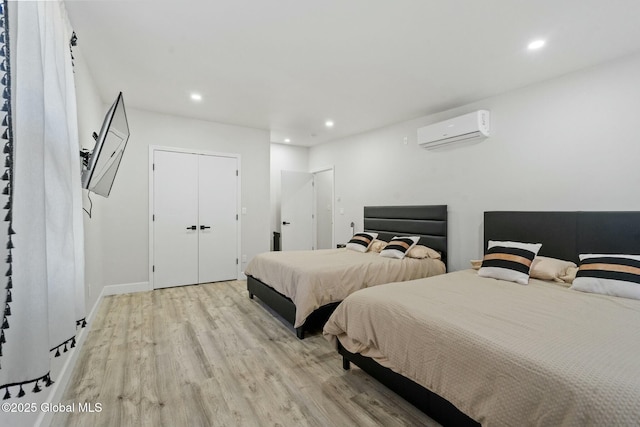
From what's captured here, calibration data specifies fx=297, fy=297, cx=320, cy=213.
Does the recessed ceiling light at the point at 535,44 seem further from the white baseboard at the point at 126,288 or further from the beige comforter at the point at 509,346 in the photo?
the white baseboard at the point at 126,288

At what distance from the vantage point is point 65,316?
4.39 ft

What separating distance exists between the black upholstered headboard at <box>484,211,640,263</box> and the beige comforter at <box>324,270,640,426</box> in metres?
0.64

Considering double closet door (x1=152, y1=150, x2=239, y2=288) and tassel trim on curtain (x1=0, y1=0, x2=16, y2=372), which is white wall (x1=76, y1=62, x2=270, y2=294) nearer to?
double closet door (x1=152, y1=150, x2=239, y2=288)

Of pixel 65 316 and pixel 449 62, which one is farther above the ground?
pixel 449 62

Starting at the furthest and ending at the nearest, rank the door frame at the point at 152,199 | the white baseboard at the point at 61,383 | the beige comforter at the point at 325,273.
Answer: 1. the door frame at the point at 152,199
2. the beige comforter at the point at 325,273
3. the white baseboard at the point at 61,383

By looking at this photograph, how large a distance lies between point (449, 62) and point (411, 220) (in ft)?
7.21

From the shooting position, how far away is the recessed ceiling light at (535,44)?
243cm

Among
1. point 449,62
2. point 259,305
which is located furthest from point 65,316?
point 449,62

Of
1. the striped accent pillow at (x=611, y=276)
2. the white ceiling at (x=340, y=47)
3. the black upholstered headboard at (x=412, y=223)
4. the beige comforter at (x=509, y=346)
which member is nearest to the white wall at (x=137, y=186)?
the white ceiling at (x=340, y=47)

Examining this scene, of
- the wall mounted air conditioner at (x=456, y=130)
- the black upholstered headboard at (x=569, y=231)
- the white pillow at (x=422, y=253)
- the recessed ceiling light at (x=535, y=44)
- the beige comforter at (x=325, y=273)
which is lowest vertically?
the beige comforter at (x=325, y=273)

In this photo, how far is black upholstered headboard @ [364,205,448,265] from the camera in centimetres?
399

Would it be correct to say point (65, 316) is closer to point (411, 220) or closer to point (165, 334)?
point (165, 334)

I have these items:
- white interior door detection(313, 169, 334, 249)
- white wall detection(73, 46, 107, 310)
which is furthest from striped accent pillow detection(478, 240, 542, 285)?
white interior door detection(313, 169, 334, 249)

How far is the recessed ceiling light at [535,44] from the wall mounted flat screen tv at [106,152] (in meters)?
3.16
